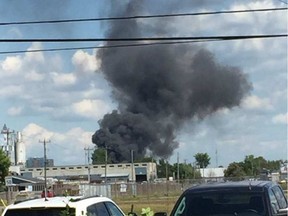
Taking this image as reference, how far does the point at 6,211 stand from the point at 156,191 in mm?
58150

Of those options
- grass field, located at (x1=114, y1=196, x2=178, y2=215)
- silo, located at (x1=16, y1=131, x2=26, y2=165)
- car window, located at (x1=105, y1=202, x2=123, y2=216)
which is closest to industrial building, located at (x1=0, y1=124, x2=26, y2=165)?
silo, located at (x1=16, y1=131, x2=26, y2=165)

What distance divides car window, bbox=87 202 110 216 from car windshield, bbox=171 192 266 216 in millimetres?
1217

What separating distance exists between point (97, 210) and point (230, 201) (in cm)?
206

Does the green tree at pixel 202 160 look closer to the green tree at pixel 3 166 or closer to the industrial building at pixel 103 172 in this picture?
the industrial building at pixel 103 172

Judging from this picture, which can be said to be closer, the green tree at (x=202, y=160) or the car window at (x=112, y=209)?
the car window at (x=112, y=209)

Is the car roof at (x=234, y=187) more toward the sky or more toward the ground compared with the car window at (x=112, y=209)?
more toward the sky

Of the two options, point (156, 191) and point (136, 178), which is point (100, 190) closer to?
point (156, 191)

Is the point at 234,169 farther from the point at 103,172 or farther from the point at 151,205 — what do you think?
the point at 151,205

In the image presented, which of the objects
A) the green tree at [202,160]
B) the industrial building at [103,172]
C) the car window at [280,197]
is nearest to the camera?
the car window at [280,197]

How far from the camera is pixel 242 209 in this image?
10094 millimetres

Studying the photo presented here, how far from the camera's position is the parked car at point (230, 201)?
1010 centimetres

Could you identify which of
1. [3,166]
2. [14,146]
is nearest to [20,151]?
[14,146]

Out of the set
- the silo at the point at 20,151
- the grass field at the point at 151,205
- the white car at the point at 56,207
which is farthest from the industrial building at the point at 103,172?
the white car at the point at 56,207

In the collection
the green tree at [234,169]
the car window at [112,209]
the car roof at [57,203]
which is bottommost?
the car window at [112,209]
